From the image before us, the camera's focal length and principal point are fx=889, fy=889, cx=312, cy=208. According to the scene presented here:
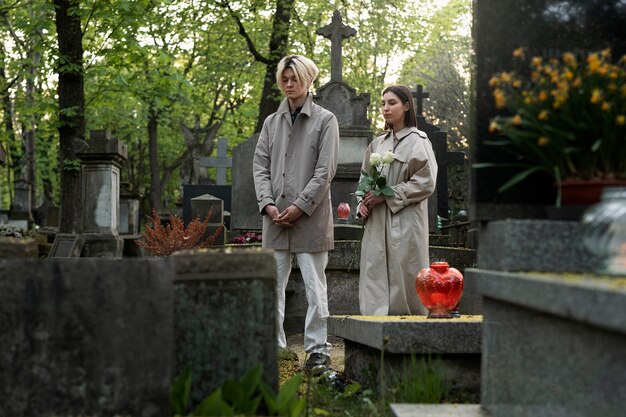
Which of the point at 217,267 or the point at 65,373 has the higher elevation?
the point at 217,267

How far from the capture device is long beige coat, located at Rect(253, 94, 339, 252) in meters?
6.23

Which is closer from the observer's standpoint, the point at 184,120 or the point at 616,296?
the point at 616,296

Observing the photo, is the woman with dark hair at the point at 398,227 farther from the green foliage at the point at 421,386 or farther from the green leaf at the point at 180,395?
the green leaf at the point at 180,395

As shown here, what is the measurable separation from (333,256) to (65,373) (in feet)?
21.4

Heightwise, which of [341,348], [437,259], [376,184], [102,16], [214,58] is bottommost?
[341,348]

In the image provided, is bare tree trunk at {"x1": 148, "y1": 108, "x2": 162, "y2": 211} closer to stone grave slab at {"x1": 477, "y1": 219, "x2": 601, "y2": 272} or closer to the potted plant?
the potted plant

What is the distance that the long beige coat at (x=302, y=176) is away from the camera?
6227 millimetres

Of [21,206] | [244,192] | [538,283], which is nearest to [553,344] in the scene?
[538,283]

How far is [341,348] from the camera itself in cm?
791

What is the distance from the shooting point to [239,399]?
132 inches

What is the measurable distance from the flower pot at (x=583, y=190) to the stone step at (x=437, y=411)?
100cm

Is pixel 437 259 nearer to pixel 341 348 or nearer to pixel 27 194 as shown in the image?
pixel 341 348

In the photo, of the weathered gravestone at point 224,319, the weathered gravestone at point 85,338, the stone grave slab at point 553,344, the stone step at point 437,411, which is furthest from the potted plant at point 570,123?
the weathered gravestone at point 85,338

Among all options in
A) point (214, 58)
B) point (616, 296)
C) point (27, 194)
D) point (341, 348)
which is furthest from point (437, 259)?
point (27, 194)
